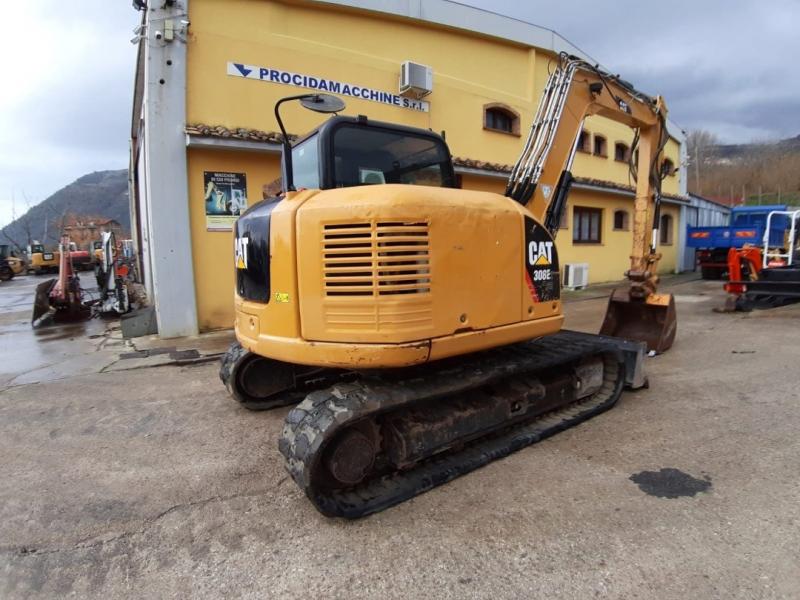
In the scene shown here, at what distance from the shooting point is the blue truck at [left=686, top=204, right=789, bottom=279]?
15383 millimetres

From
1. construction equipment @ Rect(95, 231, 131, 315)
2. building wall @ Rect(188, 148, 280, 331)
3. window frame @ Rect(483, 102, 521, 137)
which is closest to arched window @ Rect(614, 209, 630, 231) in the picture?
window frame @ Rect(483, 102, 521, 137)

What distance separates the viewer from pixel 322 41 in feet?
28.5

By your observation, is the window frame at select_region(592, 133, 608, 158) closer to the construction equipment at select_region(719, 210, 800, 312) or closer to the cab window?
the construction equipment at select_region(719, 210, 800, 312)

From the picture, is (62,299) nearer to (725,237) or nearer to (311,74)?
(311,74)

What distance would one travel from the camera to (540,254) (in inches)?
136

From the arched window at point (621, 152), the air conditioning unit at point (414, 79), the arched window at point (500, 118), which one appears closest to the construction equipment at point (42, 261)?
the air conditioning unit at point (414, 79)

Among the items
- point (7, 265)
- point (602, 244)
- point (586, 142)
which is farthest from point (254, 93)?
point (7, 265)

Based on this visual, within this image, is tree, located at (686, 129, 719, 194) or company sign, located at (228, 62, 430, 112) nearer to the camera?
company sign, located at (228, 62, 430, 112)

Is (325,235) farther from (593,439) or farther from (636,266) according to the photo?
(636,266)

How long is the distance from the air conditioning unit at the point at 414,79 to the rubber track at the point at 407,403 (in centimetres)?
729

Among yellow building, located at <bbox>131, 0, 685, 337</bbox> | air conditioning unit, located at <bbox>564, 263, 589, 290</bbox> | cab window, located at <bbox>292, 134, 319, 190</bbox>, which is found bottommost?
air conditioning unit, located at <bbox>564, 263, 589, 290</bbox>

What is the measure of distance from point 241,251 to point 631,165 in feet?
15.8

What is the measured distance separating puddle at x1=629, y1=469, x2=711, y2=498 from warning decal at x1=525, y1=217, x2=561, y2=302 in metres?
1.34

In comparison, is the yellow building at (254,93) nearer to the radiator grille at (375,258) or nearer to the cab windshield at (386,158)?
the cab windshield at (386,158)
